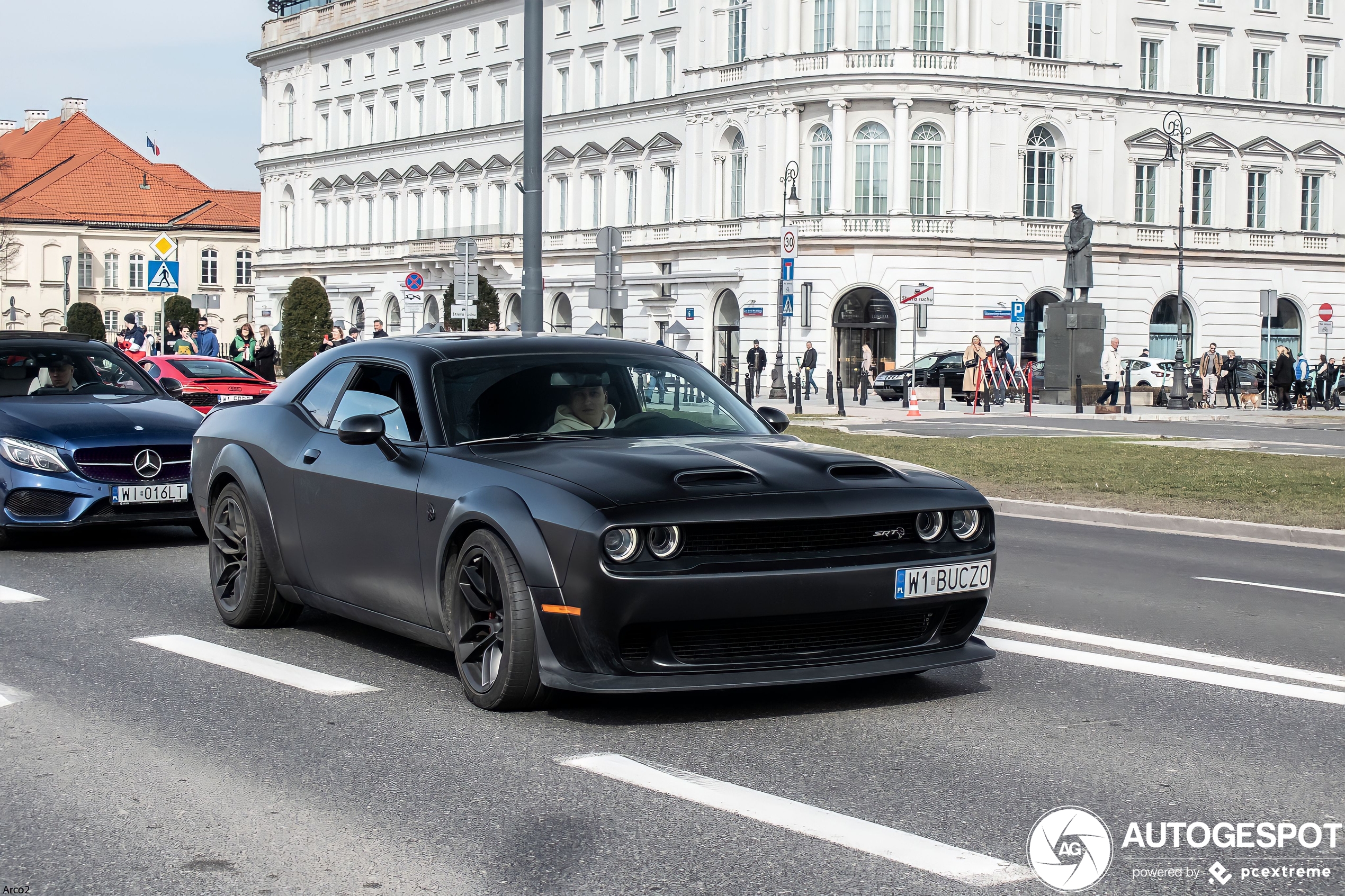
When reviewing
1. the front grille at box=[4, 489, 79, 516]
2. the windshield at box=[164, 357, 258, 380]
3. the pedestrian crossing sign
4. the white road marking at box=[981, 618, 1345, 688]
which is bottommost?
the white road marking at box=[981, 618, 1345, 688]

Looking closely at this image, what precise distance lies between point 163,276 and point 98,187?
299ft

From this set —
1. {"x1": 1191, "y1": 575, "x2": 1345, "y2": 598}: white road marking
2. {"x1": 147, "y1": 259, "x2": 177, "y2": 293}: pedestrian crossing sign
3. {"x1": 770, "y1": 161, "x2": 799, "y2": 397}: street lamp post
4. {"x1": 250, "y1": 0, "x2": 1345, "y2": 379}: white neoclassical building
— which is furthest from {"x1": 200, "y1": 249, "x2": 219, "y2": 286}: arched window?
{"x1": 1191, "y1": 575, "x2": 1345, "y2": 598}: white road marking

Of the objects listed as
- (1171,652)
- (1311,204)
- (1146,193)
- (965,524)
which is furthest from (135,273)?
(965,524)

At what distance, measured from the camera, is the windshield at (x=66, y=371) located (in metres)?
12.8

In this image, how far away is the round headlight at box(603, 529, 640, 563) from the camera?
598 centimetres

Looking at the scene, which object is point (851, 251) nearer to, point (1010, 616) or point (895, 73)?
point (895, 73)

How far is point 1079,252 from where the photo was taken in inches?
1703

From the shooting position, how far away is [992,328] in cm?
6306

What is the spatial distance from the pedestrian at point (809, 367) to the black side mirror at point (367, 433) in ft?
164

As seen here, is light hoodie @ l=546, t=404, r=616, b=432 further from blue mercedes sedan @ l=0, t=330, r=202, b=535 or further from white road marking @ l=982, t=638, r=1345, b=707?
blue mercedes sedan @ l=0, t=330, r=202, b=535

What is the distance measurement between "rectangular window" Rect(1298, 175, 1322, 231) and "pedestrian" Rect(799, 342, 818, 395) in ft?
76.1

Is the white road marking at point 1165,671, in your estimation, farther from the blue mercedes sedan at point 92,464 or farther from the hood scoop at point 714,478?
the blue mercedes sedan at point 92,464

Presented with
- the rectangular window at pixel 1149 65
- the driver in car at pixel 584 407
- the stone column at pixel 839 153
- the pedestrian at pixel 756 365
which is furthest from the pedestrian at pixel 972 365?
the driver in car at pixel 584 407

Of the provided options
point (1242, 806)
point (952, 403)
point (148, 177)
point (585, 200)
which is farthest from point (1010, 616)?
point (148, 177)
